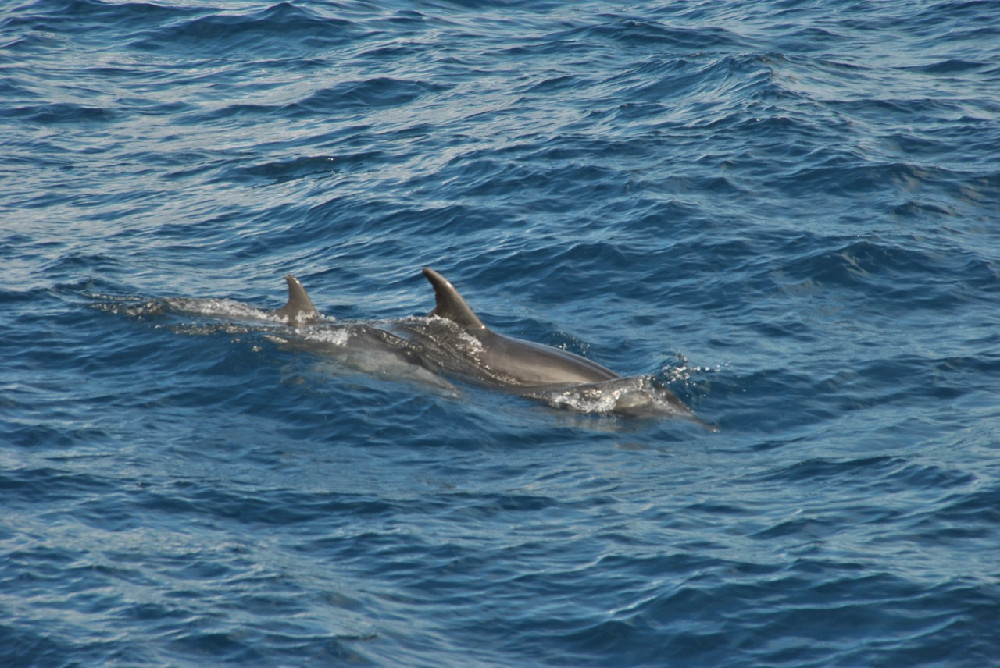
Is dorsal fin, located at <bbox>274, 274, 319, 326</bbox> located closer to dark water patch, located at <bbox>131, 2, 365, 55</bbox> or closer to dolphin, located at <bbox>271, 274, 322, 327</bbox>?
dolphin, located at <bbox>271, 274, 322, 327</bbox>

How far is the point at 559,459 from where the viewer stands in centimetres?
1165

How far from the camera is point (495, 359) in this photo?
13586 millimetres

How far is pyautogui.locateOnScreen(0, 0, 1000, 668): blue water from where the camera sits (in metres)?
8.88

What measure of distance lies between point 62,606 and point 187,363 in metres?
5.46

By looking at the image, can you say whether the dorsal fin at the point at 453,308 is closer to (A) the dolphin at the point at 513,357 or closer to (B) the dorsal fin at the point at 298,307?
(A) the dolphin at the point at 513,357

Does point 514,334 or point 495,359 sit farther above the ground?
point 495,359

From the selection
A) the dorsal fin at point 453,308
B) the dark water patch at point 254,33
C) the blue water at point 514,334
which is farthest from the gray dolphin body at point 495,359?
the dark water patch at point 254,33

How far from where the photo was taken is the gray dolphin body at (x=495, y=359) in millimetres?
12953

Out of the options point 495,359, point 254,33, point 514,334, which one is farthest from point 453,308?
point 254,33

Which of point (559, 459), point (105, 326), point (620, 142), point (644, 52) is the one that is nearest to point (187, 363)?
point (105, 326)

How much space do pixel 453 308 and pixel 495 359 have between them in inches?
29.4

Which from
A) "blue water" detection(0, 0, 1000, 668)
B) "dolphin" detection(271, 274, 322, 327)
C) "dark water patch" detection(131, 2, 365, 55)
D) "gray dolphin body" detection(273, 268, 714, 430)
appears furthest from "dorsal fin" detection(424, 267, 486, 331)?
"dark water patch" detection(131, 2, 365, 55)

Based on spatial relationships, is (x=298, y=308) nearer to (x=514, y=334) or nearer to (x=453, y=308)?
(x=453, y=308)

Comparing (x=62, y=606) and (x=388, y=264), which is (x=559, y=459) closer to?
(x=62, y=606)
